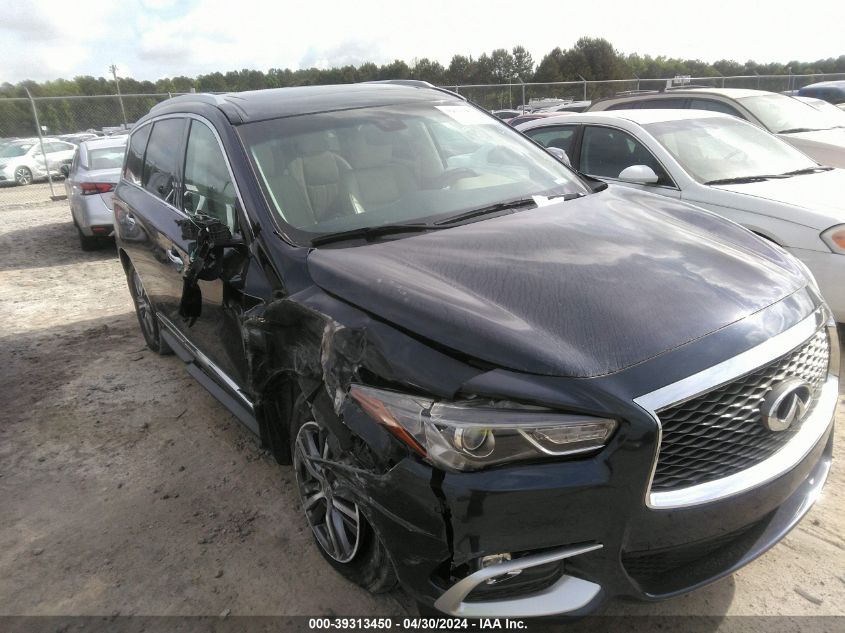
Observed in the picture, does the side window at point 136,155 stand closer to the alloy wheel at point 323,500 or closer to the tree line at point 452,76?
the alloy wheel at point 323,500

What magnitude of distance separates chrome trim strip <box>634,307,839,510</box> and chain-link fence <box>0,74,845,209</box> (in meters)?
16.1

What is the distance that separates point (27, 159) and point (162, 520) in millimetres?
21256

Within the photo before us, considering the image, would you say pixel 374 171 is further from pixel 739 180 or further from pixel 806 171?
pixel 806 171

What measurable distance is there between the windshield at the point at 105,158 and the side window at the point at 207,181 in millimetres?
6467

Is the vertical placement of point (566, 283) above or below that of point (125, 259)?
above

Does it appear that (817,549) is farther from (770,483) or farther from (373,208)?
(373,208)

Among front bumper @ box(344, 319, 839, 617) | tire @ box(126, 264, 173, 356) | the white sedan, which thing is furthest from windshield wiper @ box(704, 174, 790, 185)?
tire @ box(126, 264, 173, 356)

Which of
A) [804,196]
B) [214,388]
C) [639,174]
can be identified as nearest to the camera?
[214,388]

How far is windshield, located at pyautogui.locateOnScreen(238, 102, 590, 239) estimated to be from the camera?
113 inches

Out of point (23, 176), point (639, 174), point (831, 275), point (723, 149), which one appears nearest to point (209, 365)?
point (639, 174)

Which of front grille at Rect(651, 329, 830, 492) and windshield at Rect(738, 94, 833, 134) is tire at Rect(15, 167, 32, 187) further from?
front grille at Rect(651, 329, 830, 492)

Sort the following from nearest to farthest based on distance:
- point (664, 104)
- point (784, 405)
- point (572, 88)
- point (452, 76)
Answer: point (784, 405) → point (664, 104) → point (572, 88) → point (452, 76)

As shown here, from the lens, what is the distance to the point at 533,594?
1.84 meters

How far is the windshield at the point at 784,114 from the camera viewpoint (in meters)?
7.68
